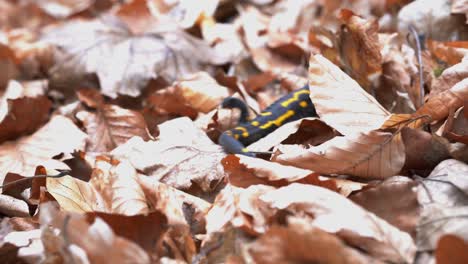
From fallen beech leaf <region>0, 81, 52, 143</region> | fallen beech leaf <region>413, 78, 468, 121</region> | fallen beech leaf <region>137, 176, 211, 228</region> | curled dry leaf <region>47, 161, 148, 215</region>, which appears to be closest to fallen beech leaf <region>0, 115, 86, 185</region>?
fallen beech leaf <region>0, 81, 52, 143</region>

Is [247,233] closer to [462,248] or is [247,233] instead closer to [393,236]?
[393,236]

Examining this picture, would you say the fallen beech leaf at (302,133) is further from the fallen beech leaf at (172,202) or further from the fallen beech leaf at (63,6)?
the fallen beech leaf at (63,6)

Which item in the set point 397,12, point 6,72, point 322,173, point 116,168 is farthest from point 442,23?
point 6,72

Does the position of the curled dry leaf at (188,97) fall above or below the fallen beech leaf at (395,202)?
below

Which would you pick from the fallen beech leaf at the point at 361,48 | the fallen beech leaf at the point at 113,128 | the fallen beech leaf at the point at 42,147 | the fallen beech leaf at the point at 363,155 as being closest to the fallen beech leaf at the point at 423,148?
the fallen beech leaf at the point at 363,155

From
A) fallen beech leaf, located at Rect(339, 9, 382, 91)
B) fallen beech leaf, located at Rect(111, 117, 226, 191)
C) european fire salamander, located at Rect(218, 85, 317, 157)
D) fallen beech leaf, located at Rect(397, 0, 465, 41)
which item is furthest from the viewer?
fallen beech leaf, located at Rect(397, 0, 465, 41)

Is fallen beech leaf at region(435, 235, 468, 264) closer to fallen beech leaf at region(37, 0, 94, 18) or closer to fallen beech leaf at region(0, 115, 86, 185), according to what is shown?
fallen beech leaf at region(0, 115, 86, 185)
